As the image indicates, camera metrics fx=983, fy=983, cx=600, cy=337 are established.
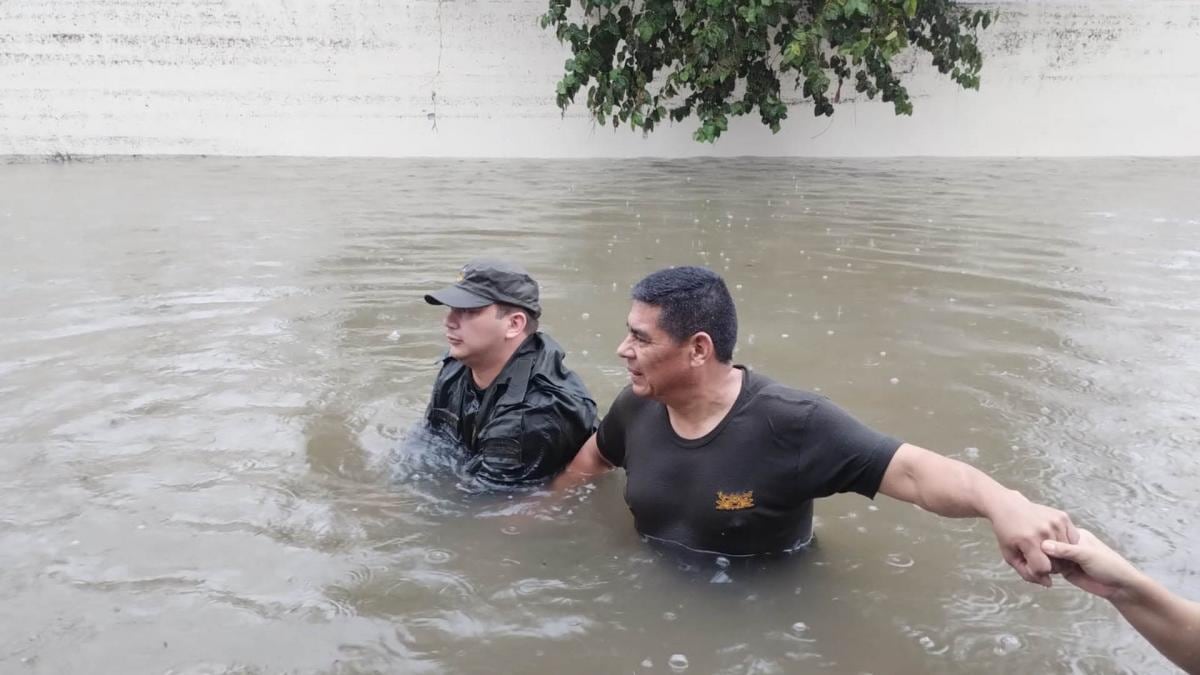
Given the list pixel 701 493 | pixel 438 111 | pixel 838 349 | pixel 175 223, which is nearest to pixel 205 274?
pixel 175 223

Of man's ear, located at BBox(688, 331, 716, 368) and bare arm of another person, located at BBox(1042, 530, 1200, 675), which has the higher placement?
man's ear, located at BBox(688, 331, 716, 368)

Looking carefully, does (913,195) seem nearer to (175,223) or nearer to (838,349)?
(838,349)

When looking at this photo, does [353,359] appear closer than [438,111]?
Yes

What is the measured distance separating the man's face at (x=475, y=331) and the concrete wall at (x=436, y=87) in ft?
34.1

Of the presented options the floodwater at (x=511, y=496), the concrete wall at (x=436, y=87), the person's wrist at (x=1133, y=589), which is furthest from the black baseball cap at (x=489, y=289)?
the concrete wall at (x=436, y=87)

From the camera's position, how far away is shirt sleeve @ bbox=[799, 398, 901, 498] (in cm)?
290

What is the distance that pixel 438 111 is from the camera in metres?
13.9

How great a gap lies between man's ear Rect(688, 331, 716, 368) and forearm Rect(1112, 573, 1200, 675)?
131 centimetres

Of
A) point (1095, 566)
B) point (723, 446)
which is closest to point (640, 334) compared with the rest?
point (723, 446)

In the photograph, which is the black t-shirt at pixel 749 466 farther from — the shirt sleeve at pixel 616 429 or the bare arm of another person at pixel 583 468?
the bare arm of another person at pixel 583 468

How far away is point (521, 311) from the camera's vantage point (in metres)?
4.12

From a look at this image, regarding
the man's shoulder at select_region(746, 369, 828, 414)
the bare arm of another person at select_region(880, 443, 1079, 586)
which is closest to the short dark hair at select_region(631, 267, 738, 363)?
the man's shoulder at select_region(746, 369, 828, 414)

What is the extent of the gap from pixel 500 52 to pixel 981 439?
10.8 m

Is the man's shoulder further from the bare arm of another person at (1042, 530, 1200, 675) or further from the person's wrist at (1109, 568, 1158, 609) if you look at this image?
the person's wrist at (1109, 568, 1158, 609)
